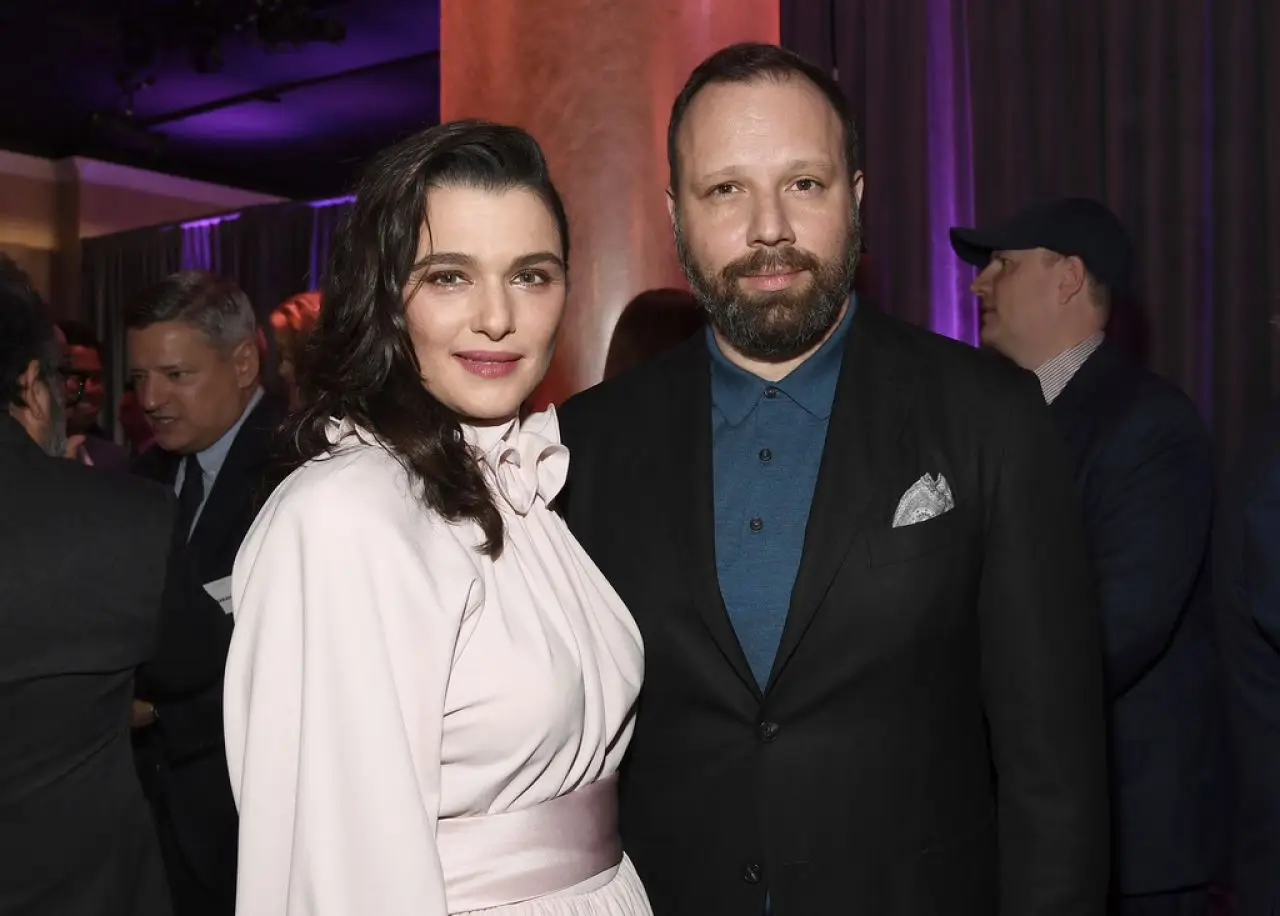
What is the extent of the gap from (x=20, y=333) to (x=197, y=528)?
85 cm

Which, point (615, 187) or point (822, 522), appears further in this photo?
point (615, 187)

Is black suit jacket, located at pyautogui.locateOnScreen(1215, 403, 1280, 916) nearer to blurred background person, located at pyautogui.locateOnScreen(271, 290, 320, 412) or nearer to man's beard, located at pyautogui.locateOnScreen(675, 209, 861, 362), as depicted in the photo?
man's beard, located at pyautogui.locateOnScreen(675, 209, 861, 362)

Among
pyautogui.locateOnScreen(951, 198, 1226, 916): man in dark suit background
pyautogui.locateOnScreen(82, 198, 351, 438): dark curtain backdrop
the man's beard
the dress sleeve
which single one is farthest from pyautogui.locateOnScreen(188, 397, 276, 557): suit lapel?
pyautogui.locateOnScreen(82, 198, 351, 438): dark curtain backdrop

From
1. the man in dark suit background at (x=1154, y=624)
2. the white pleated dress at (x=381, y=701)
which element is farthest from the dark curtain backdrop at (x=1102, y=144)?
the white pleated dress at (x=381, y=701)

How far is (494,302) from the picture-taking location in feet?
5.16

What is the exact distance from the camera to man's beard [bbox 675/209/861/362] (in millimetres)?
1811

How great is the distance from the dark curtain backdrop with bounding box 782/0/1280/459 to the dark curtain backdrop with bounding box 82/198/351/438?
6.07 metres

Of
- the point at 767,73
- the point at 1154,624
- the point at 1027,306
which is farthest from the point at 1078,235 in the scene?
the point at 767,73

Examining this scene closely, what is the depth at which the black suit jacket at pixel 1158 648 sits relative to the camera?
265cm

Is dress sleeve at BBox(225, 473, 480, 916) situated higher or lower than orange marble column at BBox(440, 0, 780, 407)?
lower

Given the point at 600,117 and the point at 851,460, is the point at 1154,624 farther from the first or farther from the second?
the point at 600,117

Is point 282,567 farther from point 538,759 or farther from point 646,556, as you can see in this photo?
point 646,556

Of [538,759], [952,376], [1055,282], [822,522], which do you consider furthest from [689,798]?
[1055,282]

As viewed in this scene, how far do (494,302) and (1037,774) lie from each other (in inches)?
38.0
